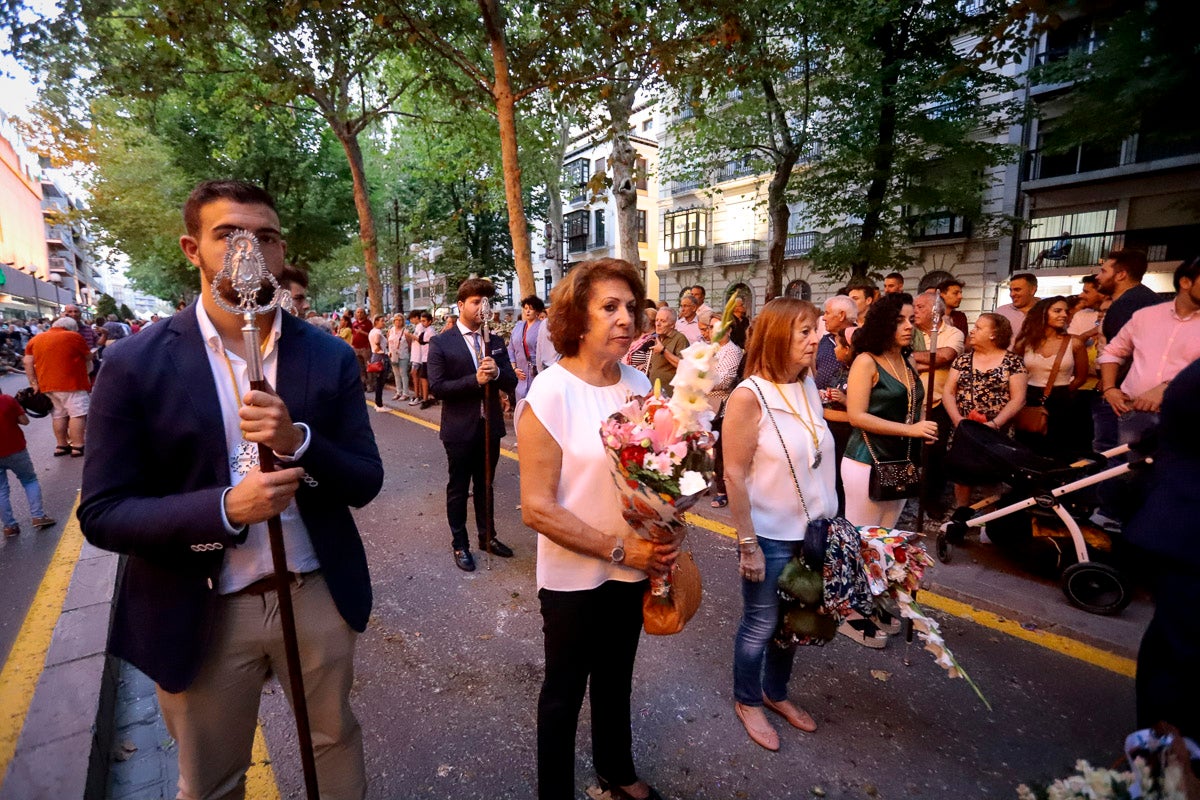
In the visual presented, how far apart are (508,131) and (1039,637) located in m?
8.31

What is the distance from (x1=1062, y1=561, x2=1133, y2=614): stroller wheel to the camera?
3.64m

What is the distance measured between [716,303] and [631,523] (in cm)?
3045

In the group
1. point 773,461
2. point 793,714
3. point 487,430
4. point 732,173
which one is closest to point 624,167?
point 487,430

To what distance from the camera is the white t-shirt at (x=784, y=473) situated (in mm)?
2574

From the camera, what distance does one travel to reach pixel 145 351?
1550 mm

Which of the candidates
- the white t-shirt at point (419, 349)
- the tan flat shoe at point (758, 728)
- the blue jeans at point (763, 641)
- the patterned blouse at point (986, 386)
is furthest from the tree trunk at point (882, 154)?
the tan flat shoe at point (758, 728)

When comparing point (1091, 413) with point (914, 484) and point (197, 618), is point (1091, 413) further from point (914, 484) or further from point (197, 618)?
point (197, 618)

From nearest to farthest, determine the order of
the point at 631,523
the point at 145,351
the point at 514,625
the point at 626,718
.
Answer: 1. the point at 145,351
2. the point at 631,523
3. the point at 626,718
4. the point at 514,625

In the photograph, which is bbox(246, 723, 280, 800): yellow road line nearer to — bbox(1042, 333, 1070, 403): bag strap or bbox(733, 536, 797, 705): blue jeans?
bbox(733, 536, 797, 705): blue jeans

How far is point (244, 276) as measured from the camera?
56.7 inches

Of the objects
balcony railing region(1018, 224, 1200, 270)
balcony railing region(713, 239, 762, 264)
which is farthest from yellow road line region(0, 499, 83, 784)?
balcony railing region(713, 239, 762, 264)

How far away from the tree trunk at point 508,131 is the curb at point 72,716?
6.52 metres

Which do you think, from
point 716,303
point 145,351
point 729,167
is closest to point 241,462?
point 145,351

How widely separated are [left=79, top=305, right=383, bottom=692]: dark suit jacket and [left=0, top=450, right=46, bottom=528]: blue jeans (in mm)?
5639
